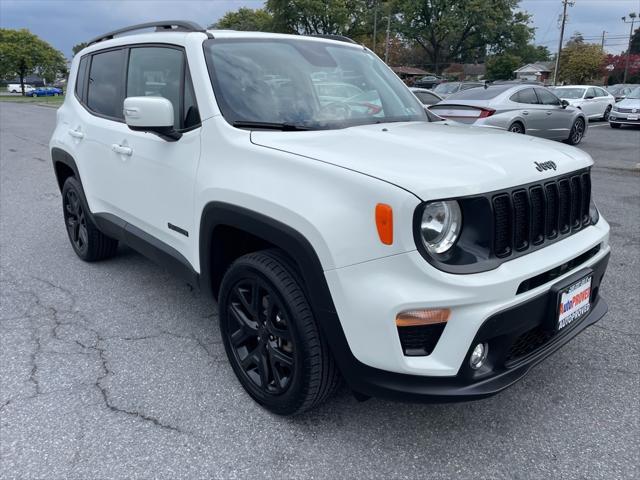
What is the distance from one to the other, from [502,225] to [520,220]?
0.13 m

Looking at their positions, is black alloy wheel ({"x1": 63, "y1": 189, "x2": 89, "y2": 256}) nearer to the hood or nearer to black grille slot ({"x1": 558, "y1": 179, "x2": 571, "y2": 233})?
the hood

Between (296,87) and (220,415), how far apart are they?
1.81 m

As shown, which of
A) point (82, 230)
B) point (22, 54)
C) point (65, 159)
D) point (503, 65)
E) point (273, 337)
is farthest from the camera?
point (22, 54)

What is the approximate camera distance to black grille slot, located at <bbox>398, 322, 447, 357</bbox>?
2052 millimetres

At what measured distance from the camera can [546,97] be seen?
1235cm

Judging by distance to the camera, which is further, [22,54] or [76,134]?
[22,54]

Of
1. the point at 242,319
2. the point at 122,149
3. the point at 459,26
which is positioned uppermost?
the point at 459,26

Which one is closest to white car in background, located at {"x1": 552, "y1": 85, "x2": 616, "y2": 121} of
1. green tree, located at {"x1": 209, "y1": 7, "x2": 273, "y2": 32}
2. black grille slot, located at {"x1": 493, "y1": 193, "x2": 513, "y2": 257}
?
black grille slot, located at {"x1": 493, "y1": 193, "x2": 513, "y2": 257}

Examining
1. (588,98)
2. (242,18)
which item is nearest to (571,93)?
(588,98)

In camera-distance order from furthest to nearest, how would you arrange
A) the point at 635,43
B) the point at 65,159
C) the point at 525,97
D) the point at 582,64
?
1. the point at 635,43
2. the point at 582,64
3. the point at 525,97
4. the point at 65,159

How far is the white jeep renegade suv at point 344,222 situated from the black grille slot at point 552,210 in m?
0.01

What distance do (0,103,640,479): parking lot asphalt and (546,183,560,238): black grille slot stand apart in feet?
3.07

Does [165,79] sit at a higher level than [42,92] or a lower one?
higher

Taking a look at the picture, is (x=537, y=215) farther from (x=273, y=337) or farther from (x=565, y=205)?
(x=273, y=337)
